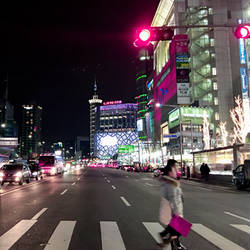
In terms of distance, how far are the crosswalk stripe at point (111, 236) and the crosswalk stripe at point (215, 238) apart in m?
2.02

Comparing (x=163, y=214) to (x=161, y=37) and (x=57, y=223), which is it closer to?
(x=57, y=223)

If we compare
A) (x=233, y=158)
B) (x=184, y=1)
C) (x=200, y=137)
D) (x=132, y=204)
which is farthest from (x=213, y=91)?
(x=132, y=204)

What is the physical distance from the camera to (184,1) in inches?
3514

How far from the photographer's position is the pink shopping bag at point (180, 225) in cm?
478

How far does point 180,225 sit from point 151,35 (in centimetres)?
487

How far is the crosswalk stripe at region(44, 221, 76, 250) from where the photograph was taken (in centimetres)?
571

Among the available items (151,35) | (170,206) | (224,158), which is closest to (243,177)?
(224,158)

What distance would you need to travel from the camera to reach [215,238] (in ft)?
21.2

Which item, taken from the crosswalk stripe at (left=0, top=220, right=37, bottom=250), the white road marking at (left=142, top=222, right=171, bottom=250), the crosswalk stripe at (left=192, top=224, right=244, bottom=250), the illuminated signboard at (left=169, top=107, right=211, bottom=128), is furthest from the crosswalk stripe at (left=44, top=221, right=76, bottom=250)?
the illuminated signboard at (left=169, top=107, right=211, bottom=128)

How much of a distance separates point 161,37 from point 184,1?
91604mm

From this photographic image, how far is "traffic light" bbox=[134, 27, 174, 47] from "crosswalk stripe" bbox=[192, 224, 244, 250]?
5078 mm

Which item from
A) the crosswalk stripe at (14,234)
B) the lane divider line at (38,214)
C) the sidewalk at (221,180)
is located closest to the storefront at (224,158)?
the sidewalk at (221,180)

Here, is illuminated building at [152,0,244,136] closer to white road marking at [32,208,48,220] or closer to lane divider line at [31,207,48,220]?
lane divider line at [31,207,48,220]

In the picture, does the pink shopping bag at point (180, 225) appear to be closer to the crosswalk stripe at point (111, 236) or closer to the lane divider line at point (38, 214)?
the crosswalk stripe at point (111, 236)
